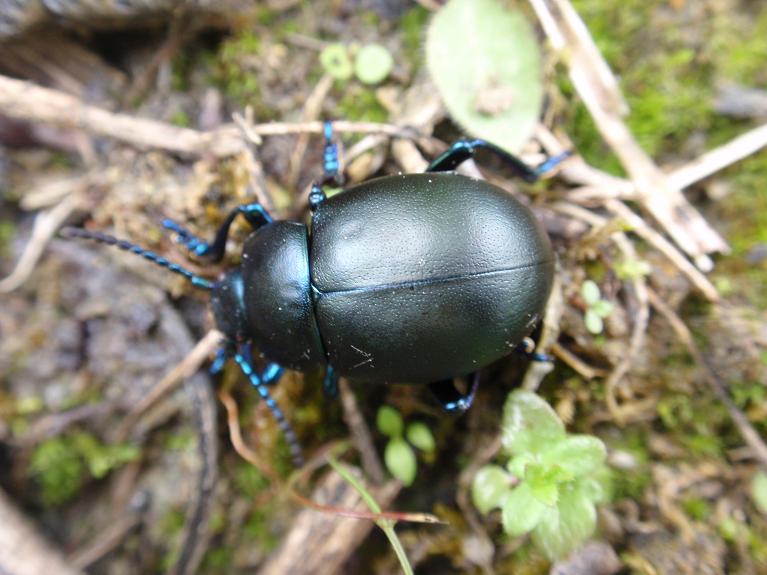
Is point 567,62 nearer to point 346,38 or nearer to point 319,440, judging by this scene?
point 346,38

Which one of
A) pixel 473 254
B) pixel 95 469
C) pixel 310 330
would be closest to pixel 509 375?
pixel 473 254

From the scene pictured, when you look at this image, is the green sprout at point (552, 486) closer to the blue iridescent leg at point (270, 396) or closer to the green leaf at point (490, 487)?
the green leaf at point (490, 487)

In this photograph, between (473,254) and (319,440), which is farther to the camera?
(319,440)

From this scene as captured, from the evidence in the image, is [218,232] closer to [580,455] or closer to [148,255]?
[148,255]

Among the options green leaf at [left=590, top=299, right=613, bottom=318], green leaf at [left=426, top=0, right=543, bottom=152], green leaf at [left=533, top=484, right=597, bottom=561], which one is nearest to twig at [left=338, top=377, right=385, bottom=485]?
green leaf at [left=533, top=484, right=597, bottom=561]

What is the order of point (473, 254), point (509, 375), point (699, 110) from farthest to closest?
point (699, 110) → point (509, 375) → point (473, 254)

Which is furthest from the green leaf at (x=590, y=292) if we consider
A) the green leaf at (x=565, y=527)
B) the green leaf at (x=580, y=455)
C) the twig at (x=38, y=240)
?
the twig at (x=38, y=240)
